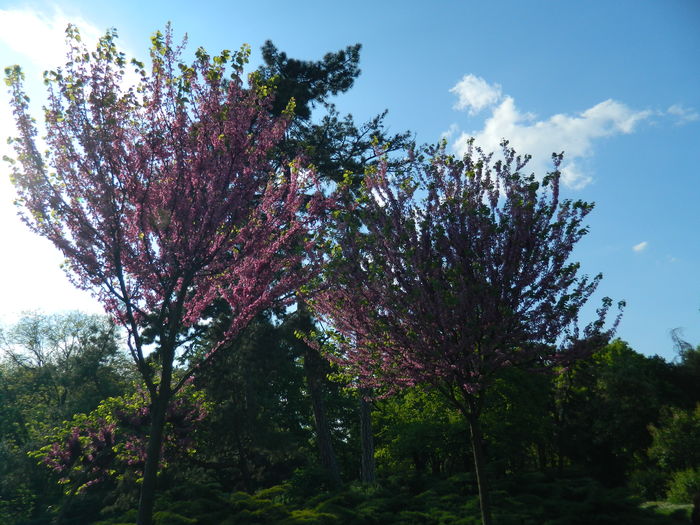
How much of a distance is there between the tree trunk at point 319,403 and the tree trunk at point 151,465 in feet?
37.1

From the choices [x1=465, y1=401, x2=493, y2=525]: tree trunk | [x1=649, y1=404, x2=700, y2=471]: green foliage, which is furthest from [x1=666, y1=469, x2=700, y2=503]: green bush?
[x1=465, y1=401, x2=493, y2=525]: tree trunk

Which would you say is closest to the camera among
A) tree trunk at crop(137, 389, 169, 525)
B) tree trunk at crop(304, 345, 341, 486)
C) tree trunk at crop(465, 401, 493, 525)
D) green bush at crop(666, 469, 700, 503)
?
tree trunk at crop(137, 389, 169, 525)

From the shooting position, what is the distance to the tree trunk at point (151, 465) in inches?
277

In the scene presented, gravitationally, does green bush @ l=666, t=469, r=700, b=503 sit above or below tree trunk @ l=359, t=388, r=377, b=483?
below

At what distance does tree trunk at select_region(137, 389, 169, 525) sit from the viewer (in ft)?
23.0

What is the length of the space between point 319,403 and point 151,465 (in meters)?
13.4

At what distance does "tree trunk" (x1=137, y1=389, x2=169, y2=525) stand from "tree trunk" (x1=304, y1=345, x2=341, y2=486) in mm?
11314

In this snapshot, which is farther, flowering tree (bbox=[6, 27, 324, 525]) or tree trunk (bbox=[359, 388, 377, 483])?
tree trunk (bbox=[359, 388, 377, 483])

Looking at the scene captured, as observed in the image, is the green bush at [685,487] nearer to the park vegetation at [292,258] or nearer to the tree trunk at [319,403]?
the park vegetation at [292,258]

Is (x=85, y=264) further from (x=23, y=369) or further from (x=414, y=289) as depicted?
(x=23, y=369)

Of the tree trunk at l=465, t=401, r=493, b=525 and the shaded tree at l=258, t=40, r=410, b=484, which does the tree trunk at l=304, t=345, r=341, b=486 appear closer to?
the shaded tree at l=258, t=40, r=410, b=484

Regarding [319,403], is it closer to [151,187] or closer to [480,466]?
[480,466]

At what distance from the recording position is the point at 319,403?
2012 cm

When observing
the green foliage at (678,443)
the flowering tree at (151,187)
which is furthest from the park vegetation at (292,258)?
the green foliage at (678,443)
